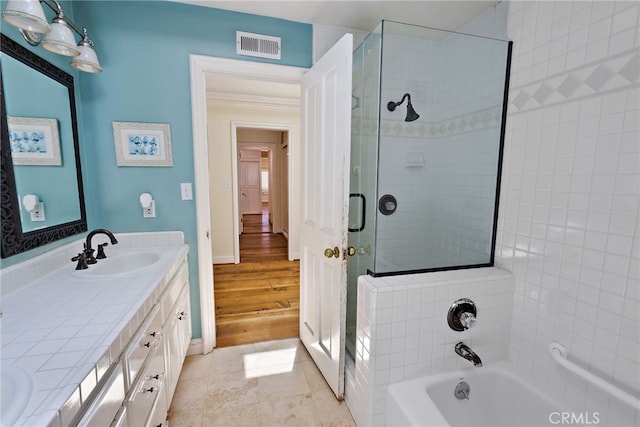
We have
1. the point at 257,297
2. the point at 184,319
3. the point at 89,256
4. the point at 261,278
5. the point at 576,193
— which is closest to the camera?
the point at 576,193

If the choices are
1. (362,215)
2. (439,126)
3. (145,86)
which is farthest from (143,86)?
(439,126)

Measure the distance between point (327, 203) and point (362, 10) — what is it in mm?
1277

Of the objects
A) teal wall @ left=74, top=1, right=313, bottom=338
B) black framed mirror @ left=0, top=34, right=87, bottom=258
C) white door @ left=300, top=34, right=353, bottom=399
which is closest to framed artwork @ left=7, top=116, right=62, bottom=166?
black framed mirror @ left=0, top=34, right=87, bottom=258

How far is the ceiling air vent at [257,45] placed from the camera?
75.7 inches

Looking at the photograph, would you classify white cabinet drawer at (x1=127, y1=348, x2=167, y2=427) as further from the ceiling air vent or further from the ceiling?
the ceiling

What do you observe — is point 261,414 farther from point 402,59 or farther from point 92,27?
point 92,27

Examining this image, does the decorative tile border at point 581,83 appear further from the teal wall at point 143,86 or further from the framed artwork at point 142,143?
the framed artwork at point 142,143

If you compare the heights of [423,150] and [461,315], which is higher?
[423,150]

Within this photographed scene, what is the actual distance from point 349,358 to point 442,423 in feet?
2.41

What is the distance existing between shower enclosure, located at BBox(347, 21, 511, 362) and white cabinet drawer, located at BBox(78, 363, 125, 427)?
1112mm

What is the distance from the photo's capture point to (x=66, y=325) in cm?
92

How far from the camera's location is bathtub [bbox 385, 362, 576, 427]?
1272mm

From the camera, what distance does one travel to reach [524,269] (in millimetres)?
1468

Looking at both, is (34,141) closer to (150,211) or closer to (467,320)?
(150,211)
